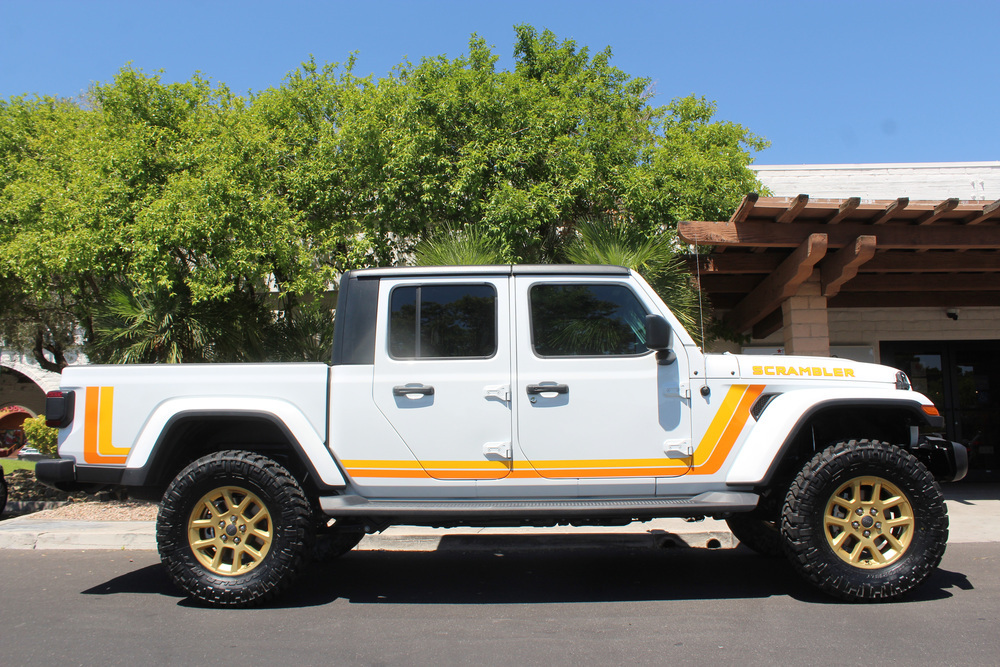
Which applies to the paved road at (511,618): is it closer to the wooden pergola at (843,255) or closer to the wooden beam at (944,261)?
the wooden pergola at (843,255)

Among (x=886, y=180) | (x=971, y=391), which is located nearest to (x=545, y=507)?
(x=971, y=391)

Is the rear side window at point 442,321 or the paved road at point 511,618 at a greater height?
the rear side window at point 442,321

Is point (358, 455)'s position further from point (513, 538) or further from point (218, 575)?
point (513, 538)

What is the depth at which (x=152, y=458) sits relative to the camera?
179 inches

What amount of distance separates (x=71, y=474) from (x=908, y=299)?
36.2ft

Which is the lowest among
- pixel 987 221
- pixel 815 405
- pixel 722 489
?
pixel 722 489

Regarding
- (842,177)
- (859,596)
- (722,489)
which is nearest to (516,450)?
(722,489)

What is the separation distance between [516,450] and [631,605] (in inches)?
49.0

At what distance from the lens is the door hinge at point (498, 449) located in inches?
175

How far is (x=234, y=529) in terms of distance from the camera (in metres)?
4.55

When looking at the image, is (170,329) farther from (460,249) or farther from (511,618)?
(511,618)

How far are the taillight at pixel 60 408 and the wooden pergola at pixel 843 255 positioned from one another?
596cm

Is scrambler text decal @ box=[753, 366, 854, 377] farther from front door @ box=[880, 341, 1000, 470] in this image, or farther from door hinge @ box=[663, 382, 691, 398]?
front door @ box=[880, 341, 1000, 470]

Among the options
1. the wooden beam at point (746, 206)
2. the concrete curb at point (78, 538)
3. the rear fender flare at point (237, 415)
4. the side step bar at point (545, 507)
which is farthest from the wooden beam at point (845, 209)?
the concrete curb at point (78, 538)
